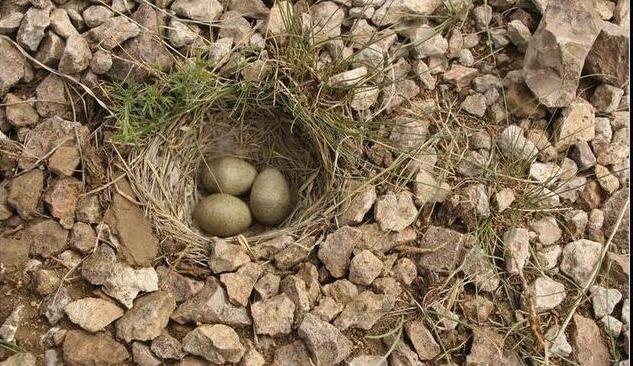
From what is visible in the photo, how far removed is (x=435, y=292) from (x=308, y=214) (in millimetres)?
492

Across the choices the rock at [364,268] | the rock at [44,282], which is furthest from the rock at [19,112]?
the rock at [364,268]

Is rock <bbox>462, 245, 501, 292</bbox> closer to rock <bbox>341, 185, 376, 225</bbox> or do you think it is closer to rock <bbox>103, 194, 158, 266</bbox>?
rock <bbox>341, 185, 376, 225</bbox>

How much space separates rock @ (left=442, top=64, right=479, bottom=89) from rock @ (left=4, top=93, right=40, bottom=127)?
131cm

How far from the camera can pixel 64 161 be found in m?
2.28

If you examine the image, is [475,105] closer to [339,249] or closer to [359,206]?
[359,206]

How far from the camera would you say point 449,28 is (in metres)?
2.60

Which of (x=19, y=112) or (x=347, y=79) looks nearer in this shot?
(x=19, y=112)

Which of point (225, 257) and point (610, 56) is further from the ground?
point (610, 56)

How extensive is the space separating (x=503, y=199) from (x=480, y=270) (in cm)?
24

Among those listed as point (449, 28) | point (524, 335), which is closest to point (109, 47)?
point (449, 28)

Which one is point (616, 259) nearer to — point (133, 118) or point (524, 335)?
point (524, 335)

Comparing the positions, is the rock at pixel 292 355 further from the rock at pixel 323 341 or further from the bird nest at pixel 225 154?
the bird nest at pixel 225 154

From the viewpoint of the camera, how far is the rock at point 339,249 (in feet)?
7.50

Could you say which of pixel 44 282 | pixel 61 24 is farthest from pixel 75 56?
pixel 44 282
